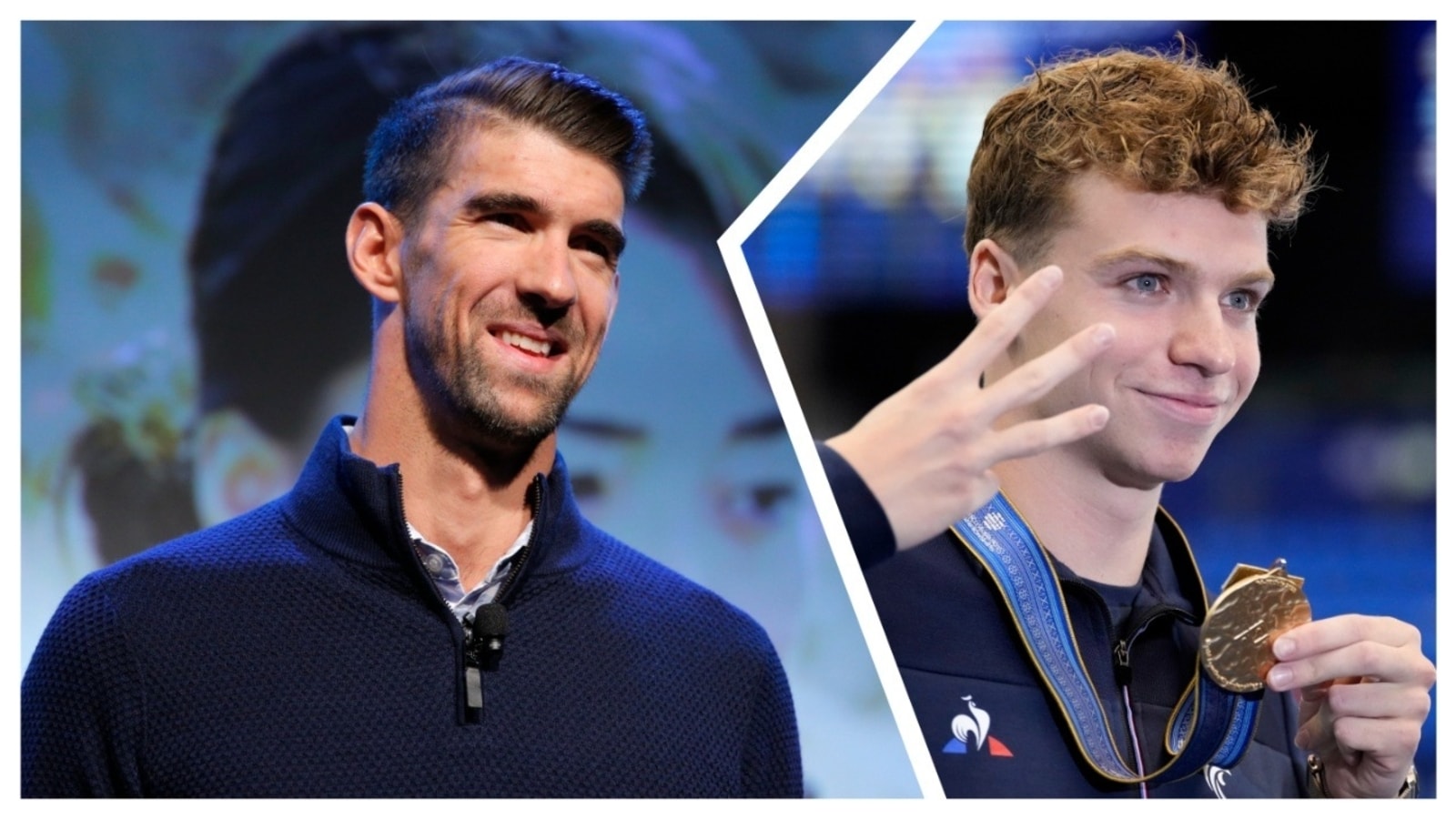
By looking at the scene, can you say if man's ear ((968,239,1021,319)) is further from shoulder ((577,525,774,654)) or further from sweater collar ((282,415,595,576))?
sweater collar ((282,415,595,576))

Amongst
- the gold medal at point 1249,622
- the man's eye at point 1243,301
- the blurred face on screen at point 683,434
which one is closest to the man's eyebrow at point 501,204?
the blurred face on screen at point 683,434

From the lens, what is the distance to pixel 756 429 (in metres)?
3.40

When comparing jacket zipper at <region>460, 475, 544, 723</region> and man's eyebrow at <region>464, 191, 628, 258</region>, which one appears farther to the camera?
man's eyebrow at <region>464, 191, 628, 258</region>

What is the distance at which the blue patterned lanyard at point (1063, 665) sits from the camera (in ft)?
9.20

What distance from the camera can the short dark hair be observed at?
288 cm

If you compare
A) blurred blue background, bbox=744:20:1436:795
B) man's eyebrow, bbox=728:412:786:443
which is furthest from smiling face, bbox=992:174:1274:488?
man's eyebrow, bbox=728:412:786:443

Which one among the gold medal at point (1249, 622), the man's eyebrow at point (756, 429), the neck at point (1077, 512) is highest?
the man's eyebrow at point (756, 429)

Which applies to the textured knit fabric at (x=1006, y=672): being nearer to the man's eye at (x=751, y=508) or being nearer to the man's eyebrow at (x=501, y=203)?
the man's eye at (x=751, y=508)

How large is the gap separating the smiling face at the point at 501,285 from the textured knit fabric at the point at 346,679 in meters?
0.18

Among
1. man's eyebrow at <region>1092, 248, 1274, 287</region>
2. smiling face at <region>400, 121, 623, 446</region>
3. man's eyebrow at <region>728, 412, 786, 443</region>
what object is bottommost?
man's eyebrow at <region>728, 412, 786, 443</region>

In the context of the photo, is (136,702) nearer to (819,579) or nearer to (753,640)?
(753,640)

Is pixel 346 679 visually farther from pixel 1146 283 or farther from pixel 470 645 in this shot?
pixel 1146 283

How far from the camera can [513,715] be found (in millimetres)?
2732

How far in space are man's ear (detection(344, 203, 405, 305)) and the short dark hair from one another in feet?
0.09
